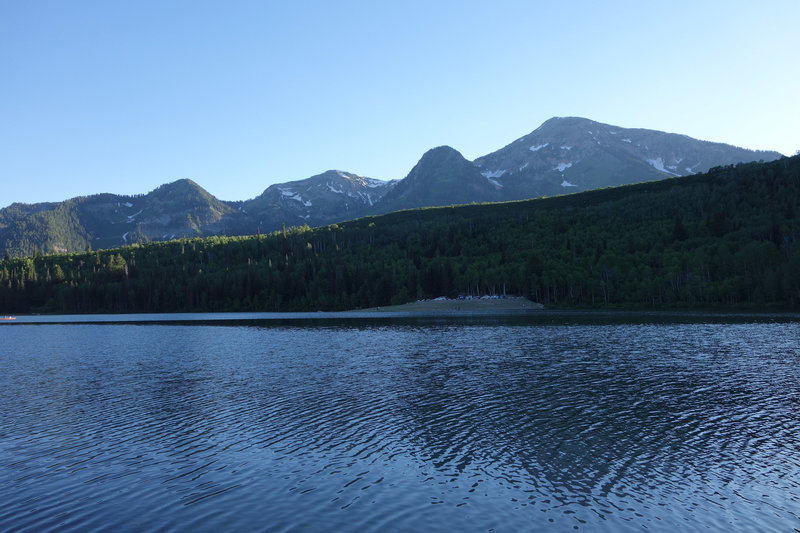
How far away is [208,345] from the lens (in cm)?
9512

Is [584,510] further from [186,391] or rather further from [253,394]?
[186,391]

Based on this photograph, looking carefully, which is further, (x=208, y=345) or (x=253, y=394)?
(x=208, y=345)

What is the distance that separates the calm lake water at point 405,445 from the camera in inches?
829

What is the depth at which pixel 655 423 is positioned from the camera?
36219mm

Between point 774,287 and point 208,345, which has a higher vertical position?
point 208,345

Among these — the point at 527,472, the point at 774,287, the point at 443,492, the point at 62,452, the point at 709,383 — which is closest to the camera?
the point at 443,492

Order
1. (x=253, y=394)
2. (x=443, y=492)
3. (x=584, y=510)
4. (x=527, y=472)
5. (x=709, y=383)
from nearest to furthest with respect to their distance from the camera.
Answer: (x=584, y=510)
(x=443, y=492)
(x=527, y=472)
(x=253, y=394)
(x=709, y=383)

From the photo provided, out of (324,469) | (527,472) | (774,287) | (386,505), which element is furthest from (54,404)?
(774,287)

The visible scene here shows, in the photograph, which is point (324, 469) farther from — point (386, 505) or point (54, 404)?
point (54, 404)

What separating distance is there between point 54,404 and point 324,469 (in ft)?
102

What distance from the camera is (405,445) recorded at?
31.5 metres

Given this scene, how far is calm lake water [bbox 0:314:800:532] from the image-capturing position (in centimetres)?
2106

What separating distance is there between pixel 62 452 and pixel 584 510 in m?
29.6

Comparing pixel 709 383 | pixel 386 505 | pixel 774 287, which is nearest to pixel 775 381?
pixel 709 383
